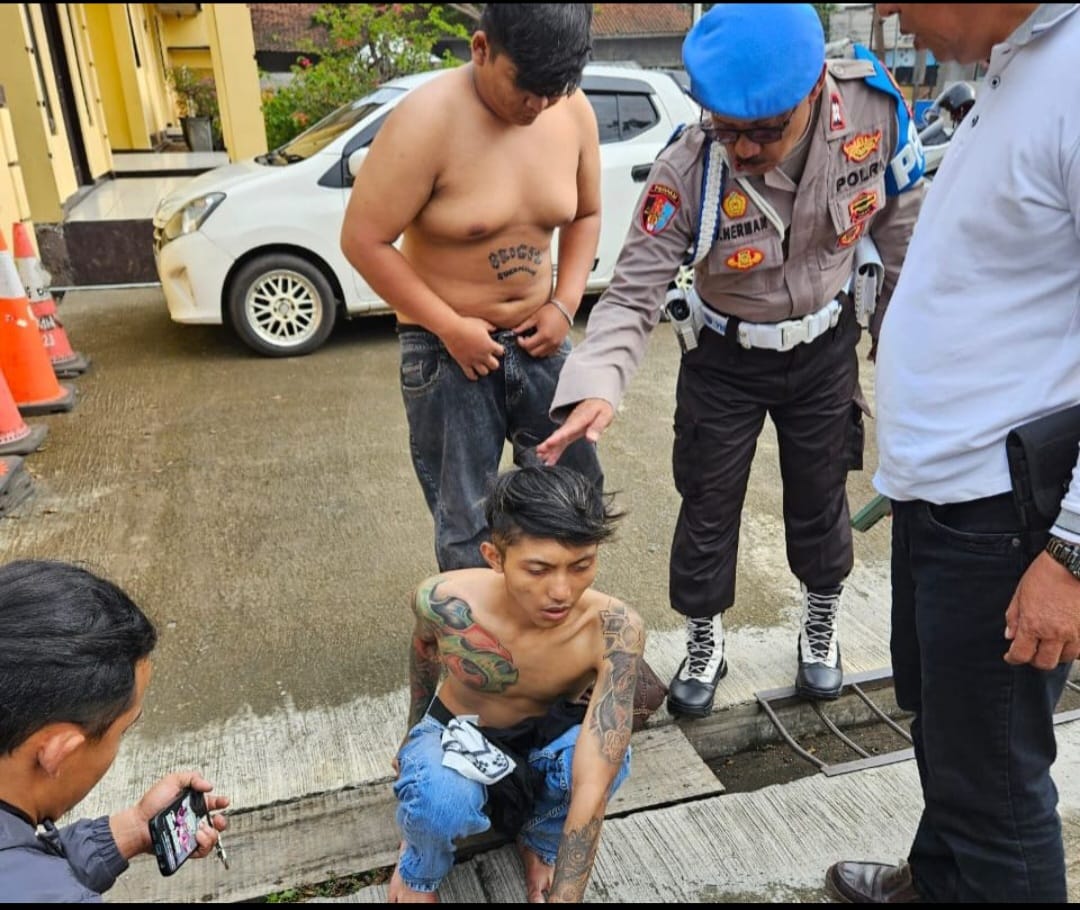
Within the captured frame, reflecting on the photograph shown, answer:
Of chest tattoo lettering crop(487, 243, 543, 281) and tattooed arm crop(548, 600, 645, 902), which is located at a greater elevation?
chest tattoo lettering crop(487, 243, 543, 281)

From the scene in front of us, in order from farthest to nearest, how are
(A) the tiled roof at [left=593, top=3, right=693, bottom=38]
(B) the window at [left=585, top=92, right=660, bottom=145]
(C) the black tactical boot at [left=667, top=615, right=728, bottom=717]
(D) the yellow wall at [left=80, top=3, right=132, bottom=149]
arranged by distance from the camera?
(A) the tiled roof at [left=593, top=3, right=693, bottom=38] < (D) the yellow wall at [left=80, top=3, right=132, bottom=149] < (B) the window at [left=585, top=92, right=660, bottom=145] < (C) the black tactical boot at [left=667, top=615, right=728, bottom=717]

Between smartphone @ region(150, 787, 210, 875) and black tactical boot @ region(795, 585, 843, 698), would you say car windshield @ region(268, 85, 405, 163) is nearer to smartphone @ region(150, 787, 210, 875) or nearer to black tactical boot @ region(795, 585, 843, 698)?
black tactical boot @ region(795, 585, 843, 698)

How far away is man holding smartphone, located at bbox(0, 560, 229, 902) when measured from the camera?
1296 mm

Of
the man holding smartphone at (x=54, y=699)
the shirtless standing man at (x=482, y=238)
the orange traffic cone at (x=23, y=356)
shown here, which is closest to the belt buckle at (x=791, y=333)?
the shirtless standing man at (x=482, y=238)

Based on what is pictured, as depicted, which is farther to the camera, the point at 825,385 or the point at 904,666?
the point at 825,385

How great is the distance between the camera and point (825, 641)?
264cm

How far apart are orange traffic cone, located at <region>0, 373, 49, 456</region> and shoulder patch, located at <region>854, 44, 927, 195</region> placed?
398 centimetres

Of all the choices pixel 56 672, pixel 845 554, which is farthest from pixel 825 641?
pixel 56 672

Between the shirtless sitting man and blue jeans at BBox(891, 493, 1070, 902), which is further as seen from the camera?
the shirtless sitting man

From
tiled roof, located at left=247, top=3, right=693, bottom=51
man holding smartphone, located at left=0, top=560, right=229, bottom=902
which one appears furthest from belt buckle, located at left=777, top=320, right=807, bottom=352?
tiled roof, located at left=247, top=3, right=693, bottom=51

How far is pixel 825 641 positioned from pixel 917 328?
4.71ft

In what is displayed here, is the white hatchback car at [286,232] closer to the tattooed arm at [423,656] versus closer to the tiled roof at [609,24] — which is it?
the tattooed arm at [423,656]

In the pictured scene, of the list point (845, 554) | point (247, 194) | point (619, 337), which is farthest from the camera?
point (247, 194)

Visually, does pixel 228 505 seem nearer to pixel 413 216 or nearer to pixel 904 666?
pixel 413 216
